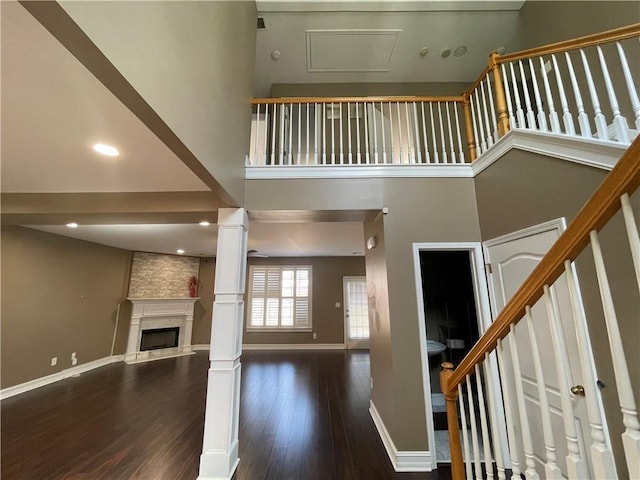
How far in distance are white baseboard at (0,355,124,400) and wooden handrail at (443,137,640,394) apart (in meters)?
6.26

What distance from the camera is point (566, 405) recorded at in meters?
0.84

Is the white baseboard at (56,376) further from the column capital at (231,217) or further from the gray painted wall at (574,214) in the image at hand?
the gray painted wall at (574,214)

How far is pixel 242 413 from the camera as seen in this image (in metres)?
3.43

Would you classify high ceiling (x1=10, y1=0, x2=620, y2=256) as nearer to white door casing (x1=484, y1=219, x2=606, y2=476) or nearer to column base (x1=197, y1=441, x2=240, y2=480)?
white door casing (x1=484, y1=219, x2=606, y2=476)

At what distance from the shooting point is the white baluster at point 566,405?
2.59 feet

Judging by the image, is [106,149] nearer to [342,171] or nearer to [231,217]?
[231,217]

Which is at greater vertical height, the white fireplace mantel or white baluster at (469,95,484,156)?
white baluster at (469,95,484,156)

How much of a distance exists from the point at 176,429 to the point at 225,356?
1542 mm

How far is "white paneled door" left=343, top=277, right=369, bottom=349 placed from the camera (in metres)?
7.42

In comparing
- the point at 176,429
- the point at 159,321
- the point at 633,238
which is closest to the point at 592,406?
the point at 633,238

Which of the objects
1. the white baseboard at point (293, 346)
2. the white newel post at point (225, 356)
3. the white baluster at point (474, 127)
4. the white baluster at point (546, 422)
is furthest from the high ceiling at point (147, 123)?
the white baseboard at point (293, 346)

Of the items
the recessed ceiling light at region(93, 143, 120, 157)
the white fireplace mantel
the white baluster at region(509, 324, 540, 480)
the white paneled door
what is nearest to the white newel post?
the recessed ceiling light at region(93, 143, 120, 157)

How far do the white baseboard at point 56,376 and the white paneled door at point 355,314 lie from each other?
557cm

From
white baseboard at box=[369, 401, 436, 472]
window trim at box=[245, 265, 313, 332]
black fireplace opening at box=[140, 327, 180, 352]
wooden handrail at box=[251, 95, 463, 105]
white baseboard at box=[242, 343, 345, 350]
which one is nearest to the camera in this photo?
white baseboard at box=[369, 401, 436, 472]
